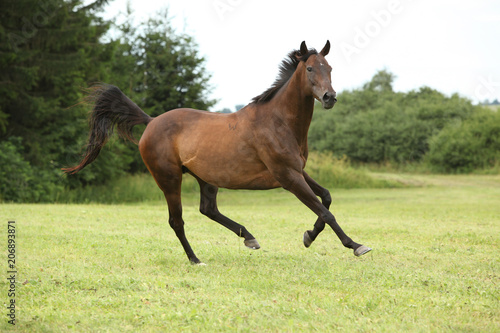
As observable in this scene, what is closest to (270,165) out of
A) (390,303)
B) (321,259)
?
(321,259)

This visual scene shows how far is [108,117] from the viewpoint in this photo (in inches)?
292

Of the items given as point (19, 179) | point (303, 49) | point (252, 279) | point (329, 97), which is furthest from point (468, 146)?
point (252, 279)

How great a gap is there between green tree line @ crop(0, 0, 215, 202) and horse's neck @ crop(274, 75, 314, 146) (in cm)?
1148

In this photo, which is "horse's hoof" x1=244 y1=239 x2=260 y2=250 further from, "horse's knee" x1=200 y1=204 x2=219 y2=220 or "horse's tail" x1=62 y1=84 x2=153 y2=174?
"horse's tail" x1=62 y1=84 x2=153 y2=174

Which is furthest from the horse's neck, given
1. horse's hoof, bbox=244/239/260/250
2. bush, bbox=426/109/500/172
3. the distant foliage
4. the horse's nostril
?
the distant foliage

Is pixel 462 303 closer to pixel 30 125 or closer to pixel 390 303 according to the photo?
pixel 390 303

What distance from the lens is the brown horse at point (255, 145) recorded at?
19.2 feet

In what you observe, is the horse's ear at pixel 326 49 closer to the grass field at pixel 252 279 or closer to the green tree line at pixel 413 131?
the grass field at pixel 252 279

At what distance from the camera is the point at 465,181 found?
1032 inches

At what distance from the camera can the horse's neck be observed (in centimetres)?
602

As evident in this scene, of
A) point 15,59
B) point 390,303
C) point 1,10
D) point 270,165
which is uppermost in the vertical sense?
point 1,10

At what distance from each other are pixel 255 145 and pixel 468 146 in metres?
28.7

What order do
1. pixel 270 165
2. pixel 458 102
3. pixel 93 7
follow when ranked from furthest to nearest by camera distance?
pixel 458 102 < pixel 93 7 < pixel 270 165

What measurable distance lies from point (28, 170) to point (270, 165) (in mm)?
14680
